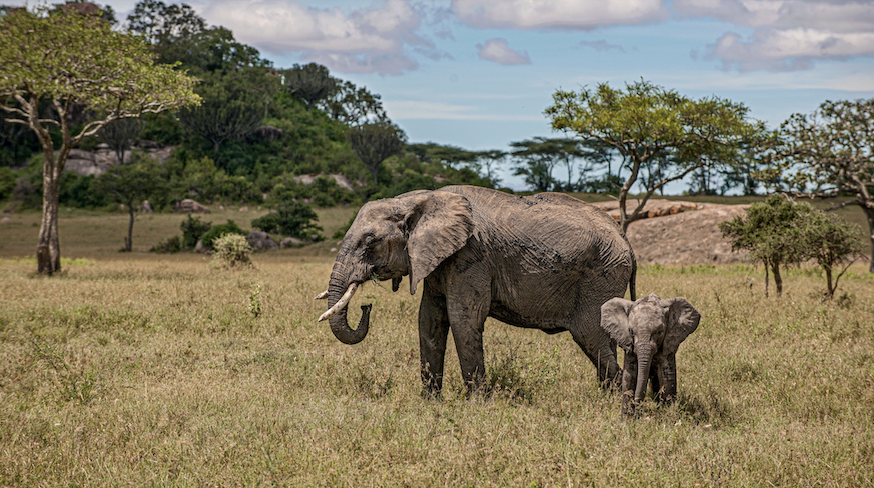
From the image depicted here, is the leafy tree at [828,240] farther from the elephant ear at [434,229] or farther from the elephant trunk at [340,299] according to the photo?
the elephant trunk at [340,299]

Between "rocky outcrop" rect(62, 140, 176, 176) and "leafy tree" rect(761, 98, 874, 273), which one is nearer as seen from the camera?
"leafy tree" rect(761, 98, 874, 273)

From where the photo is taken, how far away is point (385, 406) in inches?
258

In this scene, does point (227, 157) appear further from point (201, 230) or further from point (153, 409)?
point (153, 409)

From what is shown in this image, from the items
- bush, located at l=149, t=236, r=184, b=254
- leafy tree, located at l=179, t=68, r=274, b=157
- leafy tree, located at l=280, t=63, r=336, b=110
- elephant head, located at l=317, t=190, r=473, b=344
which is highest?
leafy tree, located at l=280, t=63, r=336, b=110

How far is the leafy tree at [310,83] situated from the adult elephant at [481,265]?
82605 mm

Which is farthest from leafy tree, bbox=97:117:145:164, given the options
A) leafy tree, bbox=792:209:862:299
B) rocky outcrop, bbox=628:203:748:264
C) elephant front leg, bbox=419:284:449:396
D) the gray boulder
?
elephant front leg, bbox=419:284:449:396

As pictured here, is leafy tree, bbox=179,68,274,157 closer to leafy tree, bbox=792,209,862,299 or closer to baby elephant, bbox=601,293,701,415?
leafy tree, bbox=792,209,862,299

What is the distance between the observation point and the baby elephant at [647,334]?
6.08 m

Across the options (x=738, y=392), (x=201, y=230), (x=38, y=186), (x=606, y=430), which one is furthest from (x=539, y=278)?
(x=38, y=186)

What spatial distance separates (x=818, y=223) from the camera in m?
15.6

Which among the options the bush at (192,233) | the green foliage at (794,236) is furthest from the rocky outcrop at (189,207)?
the green foliage at (794,236)

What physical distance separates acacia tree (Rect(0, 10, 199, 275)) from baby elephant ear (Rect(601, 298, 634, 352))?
56.7ft

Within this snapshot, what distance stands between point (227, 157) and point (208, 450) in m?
62.9

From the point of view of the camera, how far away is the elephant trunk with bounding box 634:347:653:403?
6066mm
